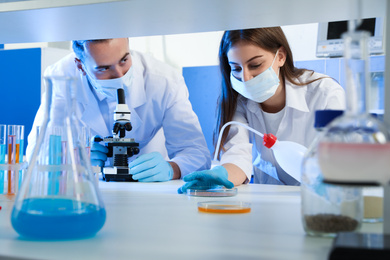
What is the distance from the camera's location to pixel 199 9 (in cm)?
101

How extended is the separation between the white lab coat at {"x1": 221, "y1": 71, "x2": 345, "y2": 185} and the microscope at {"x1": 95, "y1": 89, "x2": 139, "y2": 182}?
1.49ft

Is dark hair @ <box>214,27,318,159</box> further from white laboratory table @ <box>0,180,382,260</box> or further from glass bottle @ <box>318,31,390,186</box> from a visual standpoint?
glass bottle @ <box>318,31,390,186</box>

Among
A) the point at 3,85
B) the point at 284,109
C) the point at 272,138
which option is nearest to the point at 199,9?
the point at 272,138

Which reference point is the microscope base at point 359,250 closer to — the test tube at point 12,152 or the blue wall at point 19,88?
the test tube at point 12,152

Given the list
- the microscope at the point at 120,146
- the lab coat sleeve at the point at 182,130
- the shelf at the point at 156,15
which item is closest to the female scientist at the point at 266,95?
the lab coat sleeve at the point at 182,130

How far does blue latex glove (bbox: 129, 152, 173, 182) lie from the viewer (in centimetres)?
174

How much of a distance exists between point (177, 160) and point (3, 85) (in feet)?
6.61

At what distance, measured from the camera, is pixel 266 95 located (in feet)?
7.20

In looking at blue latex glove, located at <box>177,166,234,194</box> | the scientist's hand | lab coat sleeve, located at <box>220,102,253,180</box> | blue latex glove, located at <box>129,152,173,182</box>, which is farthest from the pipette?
the scientist's hand


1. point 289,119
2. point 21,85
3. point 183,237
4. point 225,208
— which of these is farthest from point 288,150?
point 21,85

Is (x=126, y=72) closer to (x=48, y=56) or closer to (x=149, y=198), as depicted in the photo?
(x=149, y=198)

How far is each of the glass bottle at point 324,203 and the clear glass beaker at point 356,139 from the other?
141 mm

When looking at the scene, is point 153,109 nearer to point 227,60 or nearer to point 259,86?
point 227,60

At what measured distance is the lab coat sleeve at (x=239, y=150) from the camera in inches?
72.9
